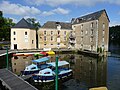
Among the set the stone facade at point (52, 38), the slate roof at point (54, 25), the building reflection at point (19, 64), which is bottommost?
the building reflection at point (19, 64)

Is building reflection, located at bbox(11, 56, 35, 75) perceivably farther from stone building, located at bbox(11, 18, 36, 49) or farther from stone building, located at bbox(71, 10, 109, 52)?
stone building, located at bbox(71, 10, 109, 52)

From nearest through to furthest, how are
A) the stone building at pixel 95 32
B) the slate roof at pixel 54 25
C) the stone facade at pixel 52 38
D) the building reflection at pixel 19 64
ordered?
the building reflection at pixel 19 64
the stone building at pixel 95 32
the stone facade at pixel 52 38
the slate roof at pixel 54 25

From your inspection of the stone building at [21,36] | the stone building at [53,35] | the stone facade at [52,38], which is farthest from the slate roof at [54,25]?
the stone building at [21,36]

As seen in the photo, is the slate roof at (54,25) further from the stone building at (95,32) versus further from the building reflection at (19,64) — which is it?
the building reflection at (19,64)

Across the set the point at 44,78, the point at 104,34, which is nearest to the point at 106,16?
the point at 104,34

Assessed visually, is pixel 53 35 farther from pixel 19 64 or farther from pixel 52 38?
pixel 19 64

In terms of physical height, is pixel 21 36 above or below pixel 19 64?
above

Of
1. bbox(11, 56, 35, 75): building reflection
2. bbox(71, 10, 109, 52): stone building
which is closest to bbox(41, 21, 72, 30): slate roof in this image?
bbox(71, 10, 109, 52): stone building

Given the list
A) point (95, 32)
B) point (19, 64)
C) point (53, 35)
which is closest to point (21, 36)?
point (53, 35)

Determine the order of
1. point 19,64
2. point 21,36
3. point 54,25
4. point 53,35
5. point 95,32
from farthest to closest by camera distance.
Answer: point 54,25 → point 53,35 → point 21,36 → point 95,32 → point 19,64

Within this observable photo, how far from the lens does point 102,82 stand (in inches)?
824

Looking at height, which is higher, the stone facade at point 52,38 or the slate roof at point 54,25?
the slate roof at point 54,25

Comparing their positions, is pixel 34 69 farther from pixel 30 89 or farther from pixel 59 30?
pixel 59 30

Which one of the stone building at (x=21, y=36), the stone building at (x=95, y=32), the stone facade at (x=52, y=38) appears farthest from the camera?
the stone facade at (x=52, y=38)
